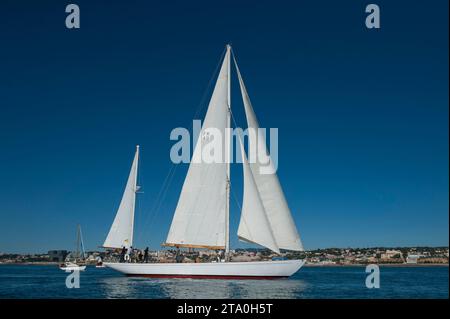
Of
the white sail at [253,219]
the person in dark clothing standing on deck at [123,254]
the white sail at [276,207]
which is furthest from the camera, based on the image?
the person in dark clothing standing on deck at [123,254]

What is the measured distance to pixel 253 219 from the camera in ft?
133

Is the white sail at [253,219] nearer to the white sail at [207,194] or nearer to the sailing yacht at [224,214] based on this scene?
the sailing yacht at [224,214]

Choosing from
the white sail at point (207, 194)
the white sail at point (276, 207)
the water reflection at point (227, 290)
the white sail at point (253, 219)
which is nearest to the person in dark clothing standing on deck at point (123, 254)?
the white sail at point (207, 194)

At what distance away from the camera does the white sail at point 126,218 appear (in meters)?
54.4

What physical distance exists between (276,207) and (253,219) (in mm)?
2454

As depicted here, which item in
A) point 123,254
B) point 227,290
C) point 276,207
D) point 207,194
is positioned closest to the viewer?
point 227,290

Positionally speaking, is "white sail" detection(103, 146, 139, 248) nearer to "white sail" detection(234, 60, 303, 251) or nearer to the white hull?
the white hull

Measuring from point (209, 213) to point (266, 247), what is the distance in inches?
220

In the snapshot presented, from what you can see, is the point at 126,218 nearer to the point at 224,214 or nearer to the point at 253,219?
the point at 224,214

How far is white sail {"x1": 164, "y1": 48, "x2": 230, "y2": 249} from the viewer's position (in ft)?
138

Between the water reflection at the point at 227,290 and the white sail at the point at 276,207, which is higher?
the white sail at the point at 276,207

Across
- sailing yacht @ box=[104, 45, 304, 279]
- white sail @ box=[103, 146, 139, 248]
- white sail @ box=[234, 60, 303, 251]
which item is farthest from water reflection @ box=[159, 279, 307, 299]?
white sail @ box=[103, 146, 139, 248]

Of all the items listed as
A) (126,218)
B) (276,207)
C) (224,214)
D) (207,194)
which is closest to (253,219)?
(276,207)
